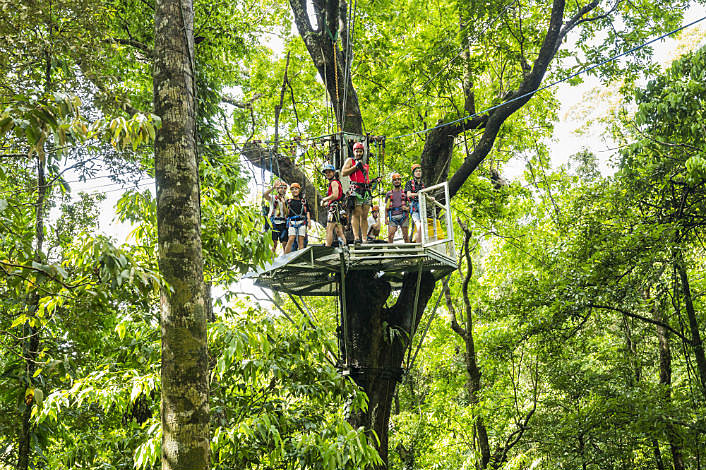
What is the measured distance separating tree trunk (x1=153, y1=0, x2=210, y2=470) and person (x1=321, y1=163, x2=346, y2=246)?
14.0ft

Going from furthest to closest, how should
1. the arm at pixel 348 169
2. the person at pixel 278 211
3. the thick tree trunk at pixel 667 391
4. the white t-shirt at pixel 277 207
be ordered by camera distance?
the thick tree trunk at pixel 667 391
the white t-shirt at pixel 277 207
the person at pixel 278 211
the arm at pixel 348 169

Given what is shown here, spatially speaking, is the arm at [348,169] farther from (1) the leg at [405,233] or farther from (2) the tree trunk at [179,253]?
(2) the tree trunk at [179,253]

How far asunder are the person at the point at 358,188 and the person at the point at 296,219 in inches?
31.1

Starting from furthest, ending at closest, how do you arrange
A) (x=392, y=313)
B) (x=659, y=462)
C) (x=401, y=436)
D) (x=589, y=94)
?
1. (x=589, y=94)
2. (x=401, y=436)
3. (x=659, y=462)
4. (x=392, y=313)

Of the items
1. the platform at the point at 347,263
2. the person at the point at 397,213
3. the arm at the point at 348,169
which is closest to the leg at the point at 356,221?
the platform at the point at 347,263

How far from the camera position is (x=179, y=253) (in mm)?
3246

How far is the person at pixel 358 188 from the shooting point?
7.80 meters

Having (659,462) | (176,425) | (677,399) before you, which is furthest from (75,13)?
(659,462)

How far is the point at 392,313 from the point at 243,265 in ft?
14.9

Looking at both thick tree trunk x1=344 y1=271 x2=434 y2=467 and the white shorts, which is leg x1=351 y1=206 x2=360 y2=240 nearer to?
the white shorts

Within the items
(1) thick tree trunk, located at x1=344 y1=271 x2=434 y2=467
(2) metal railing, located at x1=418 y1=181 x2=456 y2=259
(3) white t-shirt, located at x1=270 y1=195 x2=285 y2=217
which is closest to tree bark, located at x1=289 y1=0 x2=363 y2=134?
(3) white t-shirt, located at x1=270 y1=195 x2=285 y2=217

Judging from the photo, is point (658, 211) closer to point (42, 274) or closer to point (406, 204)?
point (406, 204)

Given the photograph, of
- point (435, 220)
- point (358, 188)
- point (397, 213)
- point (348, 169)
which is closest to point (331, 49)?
point (348, 169)

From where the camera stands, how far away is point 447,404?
1630 centimetres
